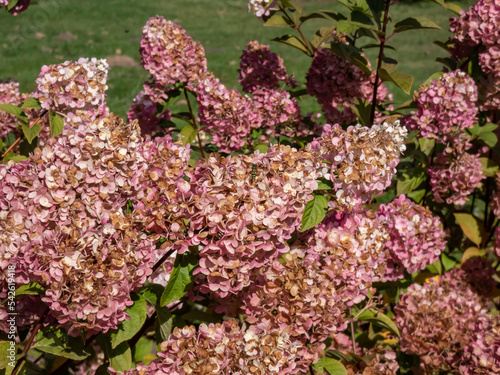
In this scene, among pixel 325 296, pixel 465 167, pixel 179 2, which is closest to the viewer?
pixel 325 296

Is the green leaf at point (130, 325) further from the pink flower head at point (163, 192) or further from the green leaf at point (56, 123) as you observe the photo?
the green leaf at point (56, 123)

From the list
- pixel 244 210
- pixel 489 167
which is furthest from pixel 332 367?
pixel 489 167

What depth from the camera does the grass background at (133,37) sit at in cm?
952

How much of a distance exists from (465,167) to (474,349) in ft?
3.76

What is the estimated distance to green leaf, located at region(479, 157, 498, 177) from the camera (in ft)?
11.0

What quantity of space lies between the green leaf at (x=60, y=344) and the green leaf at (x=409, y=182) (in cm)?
194

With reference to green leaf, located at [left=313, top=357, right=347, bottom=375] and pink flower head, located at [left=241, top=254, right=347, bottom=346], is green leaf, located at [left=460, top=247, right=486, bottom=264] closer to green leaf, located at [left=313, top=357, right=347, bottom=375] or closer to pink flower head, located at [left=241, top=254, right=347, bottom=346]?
green leaf, located at [left=313, top=357, right=347, bottom=375]

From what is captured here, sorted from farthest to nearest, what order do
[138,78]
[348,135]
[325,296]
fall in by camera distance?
[138,78], [348,135], [325,296]

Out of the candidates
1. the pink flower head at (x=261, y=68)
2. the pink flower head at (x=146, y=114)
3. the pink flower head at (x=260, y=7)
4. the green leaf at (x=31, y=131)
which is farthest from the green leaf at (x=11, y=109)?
the pink flower head at (x=261, y=68)

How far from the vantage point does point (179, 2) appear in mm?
16844

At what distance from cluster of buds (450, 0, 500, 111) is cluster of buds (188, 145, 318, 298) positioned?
1.83 metres

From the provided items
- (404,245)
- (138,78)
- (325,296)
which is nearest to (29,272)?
(325,296)

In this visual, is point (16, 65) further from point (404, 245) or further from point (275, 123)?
point (404, 245)

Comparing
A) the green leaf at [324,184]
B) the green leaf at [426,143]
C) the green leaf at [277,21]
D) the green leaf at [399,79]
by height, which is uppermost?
the green leaf at [277,21]
